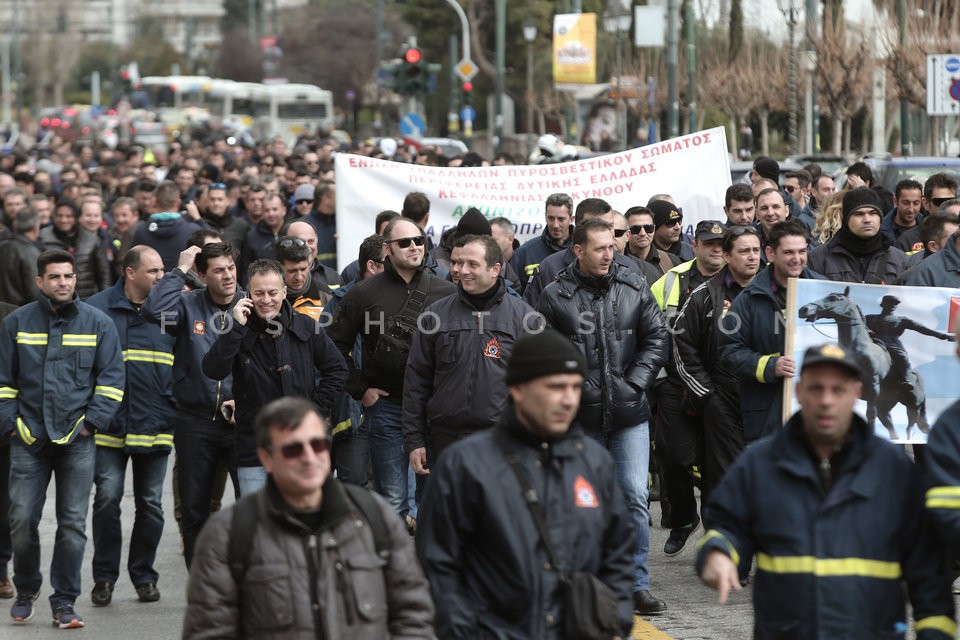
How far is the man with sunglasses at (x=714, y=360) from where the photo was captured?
8.90 metres

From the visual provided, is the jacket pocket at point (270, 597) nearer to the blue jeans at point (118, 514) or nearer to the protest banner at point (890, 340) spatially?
the protest banner at point (890, 340)

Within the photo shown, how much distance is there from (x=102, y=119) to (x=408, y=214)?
6952 cm

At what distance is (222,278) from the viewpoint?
890 cm

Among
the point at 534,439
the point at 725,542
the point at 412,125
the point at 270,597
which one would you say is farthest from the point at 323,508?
the point at 412,125

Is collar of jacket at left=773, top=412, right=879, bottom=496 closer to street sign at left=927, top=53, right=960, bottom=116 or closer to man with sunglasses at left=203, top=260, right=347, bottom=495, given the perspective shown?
man with sunglasses at left=203, top=260, right=347, bottom=495

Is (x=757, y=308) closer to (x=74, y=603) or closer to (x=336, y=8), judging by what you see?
(x=74, y=603)

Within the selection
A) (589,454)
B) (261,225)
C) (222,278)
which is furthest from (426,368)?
(261,225)

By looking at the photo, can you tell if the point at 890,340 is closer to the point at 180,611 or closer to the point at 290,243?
the point at 290,243

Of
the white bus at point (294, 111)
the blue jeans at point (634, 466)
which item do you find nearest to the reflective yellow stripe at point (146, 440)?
the blue jeans at point (634, 466)

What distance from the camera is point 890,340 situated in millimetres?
8062

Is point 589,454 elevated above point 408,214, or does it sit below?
below

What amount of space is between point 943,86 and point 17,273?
12734 mm

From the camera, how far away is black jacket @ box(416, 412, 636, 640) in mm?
5055

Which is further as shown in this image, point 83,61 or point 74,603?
point 83,61
